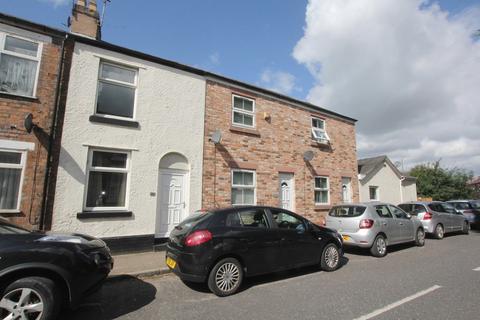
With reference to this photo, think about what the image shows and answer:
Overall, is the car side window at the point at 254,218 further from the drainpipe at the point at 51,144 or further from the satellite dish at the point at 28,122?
the satellite dish at the point at 28,122

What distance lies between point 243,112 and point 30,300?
8.64 metres

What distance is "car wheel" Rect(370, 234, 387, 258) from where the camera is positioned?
7715 millimetres

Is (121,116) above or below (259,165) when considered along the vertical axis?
above

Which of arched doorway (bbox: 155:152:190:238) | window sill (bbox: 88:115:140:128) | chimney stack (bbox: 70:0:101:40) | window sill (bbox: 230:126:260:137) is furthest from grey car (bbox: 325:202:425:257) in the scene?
chimney stack (bbox: 70:0:101:40)

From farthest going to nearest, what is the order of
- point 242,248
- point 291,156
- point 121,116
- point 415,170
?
point 415,170 → point 291,156 → point 121,116 → point 242,248

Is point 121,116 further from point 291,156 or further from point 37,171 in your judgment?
point 291,156

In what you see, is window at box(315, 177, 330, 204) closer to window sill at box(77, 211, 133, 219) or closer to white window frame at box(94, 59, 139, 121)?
window sill at box(77, 211, 133, 219)

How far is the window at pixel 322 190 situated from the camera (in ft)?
41.3

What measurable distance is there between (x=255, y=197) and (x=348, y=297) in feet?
19.7

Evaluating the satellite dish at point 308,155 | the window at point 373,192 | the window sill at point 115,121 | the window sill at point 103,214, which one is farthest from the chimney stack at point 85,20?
the window at point 373,192

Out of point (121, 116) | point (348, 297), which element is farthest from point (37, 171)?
point (348, 297)

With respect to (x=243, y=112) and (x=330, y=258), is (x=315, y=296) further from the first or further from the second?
(x=243, y=112)

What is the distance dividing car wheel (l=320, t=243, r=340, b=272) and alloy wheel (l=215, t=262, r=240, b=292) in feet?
7.56

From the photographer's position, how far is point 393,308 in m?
4.11
